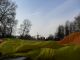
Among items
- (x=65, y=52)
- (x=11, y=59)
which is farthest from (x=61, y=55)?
(x=11, y=59)

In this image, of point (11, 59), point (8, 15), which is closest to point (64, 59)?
point (11, 59)

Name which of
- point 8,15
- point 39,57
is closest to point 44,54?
point 39,57

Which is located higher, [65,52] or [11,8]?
[11,8]

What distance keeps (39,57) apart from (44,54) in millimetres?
11

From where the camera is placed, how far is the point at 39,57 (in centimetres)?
44

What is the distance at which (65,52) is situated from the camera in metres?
0.44

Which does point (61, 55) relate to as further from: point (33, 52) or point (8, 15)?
point (8, 15)

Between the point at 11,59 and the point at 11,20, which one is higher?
the point at 11,20

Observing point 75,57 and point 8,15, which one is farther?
point 8,15

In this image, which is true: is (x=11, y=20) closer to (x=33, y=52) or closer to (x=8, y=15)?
(x=8, y=15)

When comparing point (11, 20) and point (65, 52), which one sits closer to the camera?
point (65, 52)

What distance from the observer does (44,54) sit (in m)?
0.44

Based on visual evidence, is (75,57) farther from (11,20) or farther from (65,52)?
(11,20)

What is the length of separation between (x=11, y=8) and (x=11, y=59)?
3244cm
